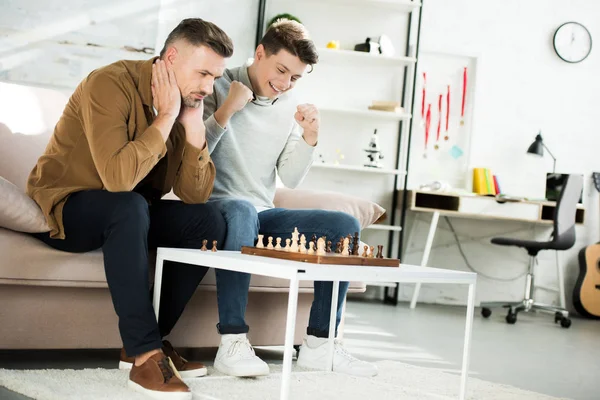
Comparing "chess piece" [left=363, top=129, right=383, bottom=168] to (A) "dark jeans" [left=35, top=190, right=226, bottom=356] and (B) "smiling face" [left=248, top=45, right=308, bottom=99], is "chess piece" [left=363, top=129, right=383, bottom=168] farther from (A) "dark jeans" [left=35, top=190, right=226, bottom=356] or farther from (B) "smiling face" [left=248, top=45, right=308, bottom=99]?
(A) "dark jeans" [left=35, top=190, right=226, bottom=356]

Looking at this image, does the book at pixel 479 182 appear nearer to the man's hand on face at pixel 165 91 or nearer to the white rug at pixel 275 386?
the white rug at pixel 275 386

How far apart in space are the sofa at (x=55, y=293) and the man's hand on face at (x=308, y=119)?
0.44m

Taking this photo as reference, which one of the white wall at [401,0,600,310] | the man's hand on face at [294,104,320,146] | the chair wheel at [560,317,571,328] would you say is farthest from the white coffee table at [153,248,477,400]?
the white wall at [401,0,600,310]

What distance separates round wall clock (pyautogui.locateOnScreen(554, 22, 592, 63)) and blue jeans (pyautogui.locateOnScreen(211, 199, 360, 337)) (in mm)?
3797

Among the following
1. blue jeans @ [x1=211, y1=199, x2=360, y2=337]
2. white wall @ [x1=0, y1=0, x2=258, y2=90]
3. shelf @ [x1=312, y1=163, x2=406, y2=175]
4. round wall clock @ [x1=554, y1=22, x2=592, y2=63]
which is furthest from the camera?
round wall clock @ [x1=554, y1=22, x2=592, y2=63]

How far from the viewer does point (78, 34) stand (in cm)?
452

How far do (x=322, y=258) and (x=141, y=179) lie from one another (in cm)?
49

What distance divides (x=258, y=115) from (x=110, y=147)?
0.74 m

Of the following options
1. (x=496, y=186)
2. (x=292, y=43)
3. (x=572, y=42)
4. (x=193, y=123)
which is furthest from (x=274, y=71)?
(x=572, y=42)

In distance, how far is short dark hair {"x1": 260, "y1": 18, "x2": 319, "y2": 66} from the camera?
2.31 meters

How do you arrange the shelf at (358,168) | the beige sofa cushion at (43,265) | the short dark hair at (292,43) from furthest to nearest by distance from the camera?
the shelf at (358,168) → the short dark hair at (292,43) → the beige sofa cushion at (43,265)

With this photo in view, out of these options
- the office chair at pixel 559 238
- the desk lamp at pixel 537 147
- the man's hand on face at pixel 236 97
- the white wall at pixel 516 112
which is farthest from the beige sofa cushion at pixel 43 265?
the desk lamp at pixel 537 147

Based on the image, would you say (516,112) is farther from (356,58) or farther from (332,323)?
(332,323)

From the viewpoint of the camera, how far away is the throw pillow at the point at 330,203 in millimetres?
2615
